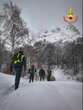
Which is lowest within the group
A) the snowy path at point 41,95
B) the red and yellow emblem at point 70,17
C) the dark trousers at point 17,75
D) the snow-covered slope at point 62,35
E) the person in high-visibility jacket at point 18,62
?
the snowy path at point 41,95

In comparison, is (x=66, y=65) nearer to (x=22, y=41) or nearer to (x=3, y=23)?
(x=22, y=41)

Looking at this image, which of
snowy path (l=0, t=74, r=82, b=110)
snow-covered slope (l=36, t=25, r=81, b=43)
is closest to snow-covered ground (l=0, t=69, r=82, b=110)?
snowy path (l=0, t=74, r=82, b=110)

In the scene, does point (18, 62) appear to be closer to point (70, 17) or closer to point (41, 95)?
point (41, 95)

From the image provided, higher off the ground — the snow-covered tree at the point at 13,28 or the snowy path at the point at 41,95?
the snow-covered tree at the point at 13,28

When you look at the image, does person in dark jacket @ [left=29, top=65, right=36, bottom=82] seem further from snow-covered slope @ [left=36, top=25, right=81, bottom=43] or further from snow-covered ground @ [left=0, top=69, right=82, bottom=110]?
snow-covered slope @ [left=36, top=25, right=81, bottom=43]

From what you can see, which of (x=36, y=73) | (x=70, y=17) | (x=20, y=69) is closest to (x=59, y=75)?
(x=36, y=73)

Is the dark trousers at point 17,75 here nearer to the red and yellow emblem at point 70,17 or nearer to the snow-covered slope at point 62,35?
the snow-covered slope at point 62,35

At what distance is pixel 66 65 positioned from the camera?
2547mm

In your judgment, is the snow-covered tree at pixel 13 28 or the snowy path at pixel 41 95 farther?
the snow-covered tree at pixel 13 28

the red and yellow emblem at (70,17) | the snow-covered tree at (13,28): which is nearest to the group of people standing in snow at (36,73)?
the snow-covered tree at (13,28)

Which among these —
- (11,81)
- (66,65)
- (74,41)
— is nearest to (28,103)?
(11,81)

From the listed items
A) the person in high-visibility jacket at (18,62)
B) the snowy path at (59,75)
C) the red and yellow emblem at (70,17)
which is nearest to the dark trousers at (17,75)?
the person in high-visibility jacket at (18,62)

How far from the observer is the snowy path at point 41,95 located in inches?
92.5

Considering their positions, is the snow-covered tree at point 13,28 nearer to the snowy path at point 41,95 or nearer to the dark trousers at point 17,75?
the dark trousers at point 17,75
